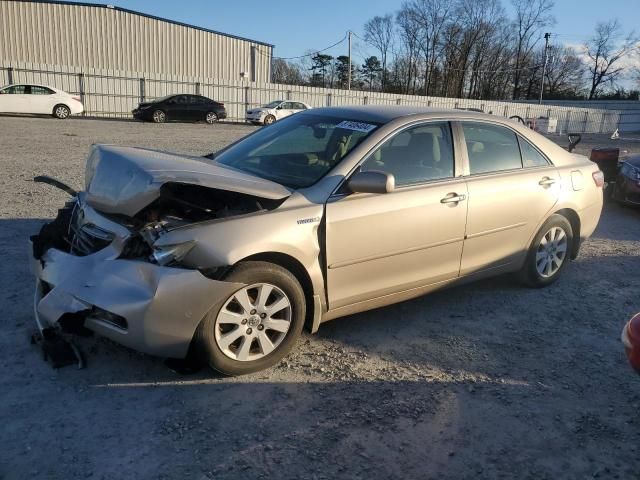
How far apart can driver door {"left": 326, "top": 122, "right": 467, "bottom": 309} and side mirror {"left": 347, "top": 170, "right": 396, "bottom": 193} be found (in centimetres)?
12

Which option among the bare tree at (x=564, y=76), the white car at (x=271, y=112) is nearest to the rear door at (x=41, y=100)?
the white car at (x=271, y=112)

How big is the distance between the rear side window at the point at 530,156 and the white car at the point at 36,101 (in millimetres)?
22565

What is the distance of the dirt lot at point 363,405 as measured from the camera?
262 centimetres

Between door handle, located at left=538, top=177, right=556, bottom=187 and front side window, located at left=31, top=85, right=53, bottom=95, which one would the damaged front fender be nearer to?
door handle, located at left=538, top=177, right=556, bottom=187

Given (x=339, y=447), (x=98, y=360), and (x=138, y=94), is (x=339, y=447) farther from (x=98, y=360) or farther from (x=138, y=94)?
(x=138, y=94)

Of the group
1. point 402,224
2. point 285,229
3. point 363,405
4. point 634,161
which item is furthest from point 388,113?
point 634,161

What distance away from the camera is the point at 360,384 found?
131 inches

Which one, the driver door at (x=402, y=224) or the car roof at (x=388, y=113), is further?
the car roof at (x=388, y=113)

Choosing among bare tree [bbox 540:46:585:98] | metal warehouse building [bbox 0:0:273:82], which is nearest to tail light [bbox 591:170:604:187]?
metal warehouse building [bbox 0:0:273:82]

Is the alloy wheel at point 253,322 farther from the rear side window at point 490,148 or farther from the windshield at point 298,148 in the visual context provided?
the rear side window at point 490,148

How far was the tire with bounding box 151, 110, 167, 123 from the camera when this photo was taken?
25344mm

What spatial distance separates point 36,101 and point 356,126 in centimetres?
2240

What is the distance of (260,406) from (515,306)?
2.59 m

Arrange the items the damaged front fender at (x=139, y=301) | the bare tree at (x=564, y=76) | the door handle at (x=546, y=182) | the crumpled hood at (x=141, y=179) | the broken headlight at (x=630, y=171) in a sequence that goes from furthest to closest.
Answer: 1. the bare tree at (x=564, y=76)
2. the broken headlight at (x=630, y=171)
3. the door handle at (x=546, y=182)
4. the crumpled hood at (x=141, y=179)
5. the damaged front fender at (x=139, y=301)
